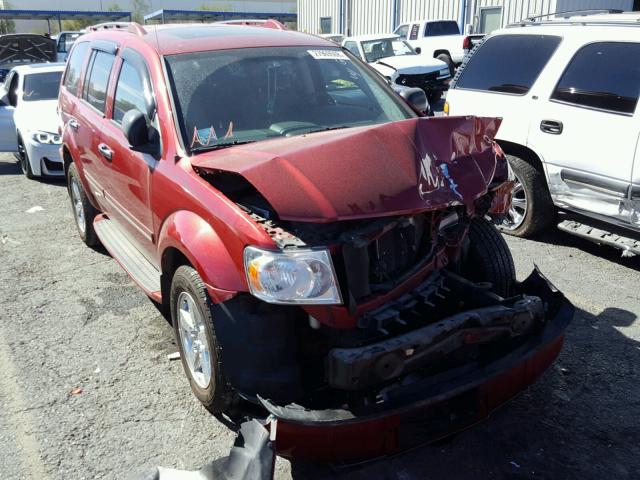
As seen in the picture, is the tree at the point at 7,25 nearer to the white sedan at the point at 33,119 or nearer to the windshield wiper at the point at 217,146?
the white sedan at the point at 33,119

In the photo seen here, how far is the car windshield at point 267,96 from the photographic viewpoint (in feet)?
11.2

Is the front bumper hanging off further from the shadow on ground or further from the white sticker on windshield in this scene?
the white sticker on windshield

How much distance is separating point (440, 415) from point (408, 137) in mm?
1260

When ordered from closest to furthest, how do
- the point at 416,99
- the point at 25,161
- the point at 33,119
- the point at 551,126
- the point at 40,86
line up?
1. the point at 416,99
2. the point at 551,126
3. the point at 33,119
4. the point at 25,161
5. the point at 40,86

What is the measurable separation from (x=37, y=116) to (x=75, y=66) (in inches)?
130

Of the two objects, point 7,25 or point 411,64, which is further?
point 7,25

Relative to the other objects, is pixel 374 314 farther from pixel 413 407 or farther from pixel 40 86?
pixel 40 86

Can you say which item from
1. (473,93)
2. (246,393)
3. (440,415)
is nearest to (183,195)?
(246,393)

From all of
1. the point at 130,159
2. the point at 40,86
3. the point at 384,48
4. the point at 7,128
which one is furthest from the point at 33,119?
the point at 384,48

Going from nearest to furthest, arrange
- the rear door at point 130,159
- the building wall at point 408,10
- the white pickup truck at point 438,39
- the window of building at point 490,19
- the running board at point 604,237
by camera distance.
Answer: the rear door at point 130,159, the running board at point 604,237, the white pickup truck at point 438,39, the building wall at point 408,10, the window of building at point 490,19

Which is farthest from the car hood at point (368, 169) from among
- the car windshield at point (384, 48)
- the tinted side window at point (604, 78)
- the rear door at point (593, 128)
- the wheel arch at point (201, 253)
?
the car windshield at point (384, 48)

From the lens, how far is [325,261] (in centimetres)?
247

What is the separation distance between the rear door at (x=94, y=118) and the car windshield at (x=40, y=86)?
4542 mm

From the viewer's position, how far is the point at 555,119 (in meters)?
5.13
